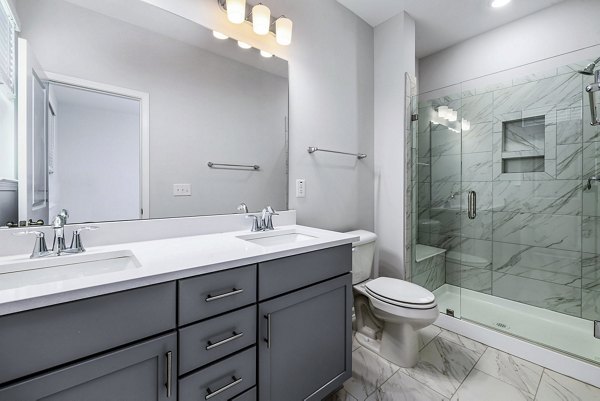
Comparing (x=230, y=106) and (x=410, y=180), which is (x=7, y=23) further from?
(x=410, y=180)

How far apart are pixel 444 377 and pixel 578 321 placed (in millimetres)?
1234

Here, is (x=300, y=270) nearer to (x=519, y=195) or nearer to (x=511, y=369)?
(x=511, y=369)

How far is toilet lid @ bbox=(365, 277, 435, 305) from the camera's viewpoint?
5.08 feet

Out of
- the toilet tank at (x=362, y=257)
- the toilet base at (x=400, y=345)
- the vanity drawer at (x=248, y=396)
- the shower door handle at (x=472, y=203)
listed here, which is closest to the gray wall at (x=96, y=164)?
the vanity drawer at (x=248, y=396)

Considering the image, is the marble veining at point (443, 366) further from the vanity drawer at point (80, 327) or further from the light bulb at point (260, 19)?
the light bulb at point (260, 19)

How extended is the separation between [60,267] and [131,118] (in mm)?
681

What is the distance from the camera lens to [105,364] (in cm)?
69

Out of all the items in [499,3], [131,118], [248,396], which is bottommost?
[248,396]

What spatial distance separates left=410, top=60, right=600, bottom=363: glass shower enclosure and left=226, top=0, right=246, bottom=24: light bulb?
1.59 meters

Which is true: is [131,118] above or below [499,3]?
below

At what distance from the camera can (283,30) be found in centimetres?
162

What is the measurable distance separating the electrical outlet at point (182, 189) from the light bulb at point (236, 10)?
0.94 metres

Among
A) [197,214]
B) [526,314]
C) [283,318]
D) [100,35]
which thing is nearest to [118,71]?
[100,35]

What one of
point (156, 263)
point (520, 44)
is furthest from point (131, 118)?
point (520, 44)
